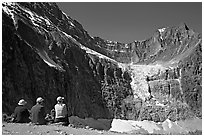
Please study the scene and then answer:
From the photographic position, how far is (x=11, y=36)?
5900 cm

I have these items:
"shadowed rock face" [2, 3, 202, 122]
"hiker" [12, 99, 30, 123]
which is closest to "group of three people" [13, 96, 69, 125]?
"hiker" [12, 99, 30, 123]

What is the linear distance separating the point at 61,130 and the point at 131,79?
100 m

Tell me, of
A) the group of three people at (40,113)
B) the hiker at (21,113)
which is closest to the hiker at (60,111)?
the group of three people at (40,113)

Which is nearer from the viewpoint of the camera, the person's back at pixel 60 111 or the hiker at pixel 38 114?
the person's back at pixel 60 111

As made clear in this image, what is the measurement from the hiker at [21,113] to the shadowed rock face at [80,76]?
3334 centimetres

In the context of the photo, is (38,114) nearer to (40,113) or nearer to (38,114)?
(38,114)

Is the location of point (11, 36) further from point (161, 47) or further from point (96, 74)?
point (161, 47)

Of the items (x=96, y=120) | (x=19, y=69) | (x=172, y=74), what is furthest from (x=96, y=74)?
(x=19, y=69)

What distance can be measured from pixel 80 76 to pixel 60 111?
7133 cm

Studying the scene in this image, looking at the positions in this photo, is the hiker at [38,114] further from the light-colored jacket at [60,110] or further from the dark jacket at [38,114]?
the light-colored jacket at [60,110]

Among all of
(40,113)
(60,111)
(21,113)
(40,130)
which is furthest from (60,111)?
(21,113)

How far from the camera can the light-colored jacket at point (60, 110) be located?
13516 mm

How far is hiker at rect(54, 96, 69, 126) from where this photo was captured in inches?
532

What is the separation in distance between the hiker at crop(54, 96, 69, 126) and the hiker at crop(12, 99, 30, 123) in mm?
1454
